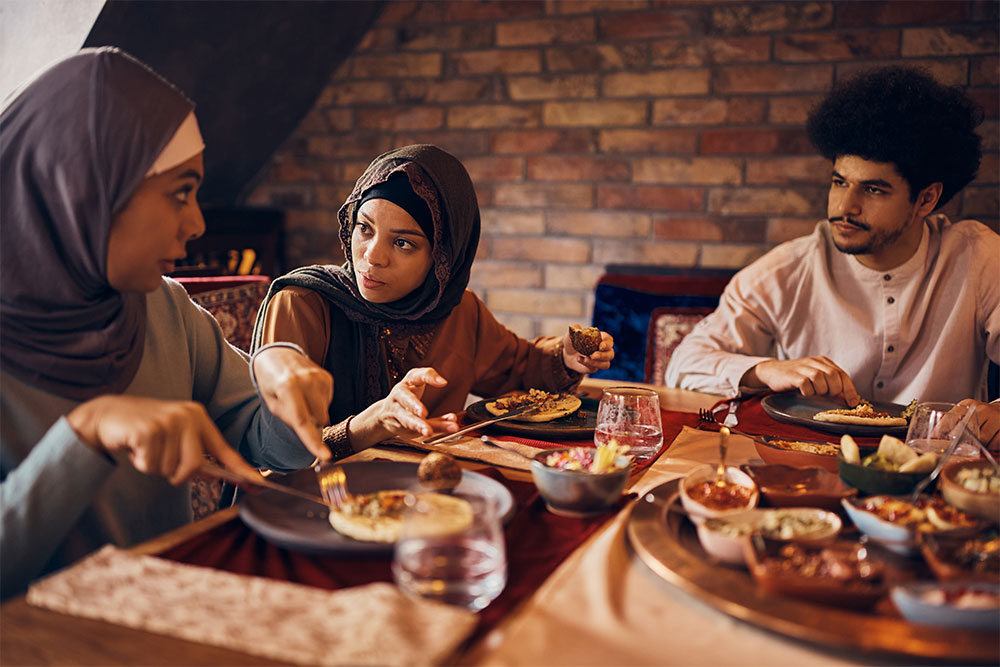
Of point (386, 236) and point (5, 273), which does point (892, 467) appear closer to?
point (386, 236)

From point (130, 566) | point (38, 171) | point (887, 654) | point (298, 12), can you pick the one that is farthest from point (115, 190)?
point (298, 12)

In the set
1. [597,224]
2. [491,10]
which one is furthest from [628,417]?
[491,10]

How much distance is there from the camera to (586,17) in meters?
3.22

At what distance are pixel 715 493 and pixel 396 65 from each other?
297 centimetres

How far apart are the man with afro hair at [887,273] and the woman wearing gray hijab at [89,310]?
1.33 meters

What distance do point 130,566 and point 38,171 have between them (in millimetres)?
514

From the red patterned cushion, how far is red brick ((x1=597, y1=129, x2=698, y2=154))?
678 mm

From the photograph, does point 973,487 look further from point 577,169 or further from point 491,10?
point 491,10

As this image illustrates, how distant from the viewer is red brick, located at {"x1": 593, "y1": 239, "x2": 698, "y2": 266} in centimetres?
324

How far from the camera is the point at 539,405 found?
1.58 meters

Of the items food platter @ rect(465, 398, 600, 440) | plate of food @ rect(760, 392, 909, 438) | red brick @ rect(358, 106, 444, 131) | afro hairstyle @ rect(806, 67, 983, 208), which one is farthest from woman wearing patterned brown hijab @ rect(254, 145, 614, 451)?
red brick @ rect(358, 106, 444, 131)

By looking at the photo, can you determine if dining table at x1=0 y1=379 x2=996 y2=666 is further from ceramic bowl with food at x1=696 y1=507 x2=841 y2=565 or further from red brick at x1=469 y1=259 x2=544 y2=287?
red brick at x1=469 y1=259 x2=544 y2=287

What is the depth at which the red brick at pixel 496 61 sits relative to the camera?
334 centimetres

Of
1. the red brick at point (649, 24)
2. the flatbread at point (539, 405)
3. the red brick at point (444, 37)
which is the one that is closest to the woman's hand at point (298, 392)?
the flatbread at point (539, 405)
